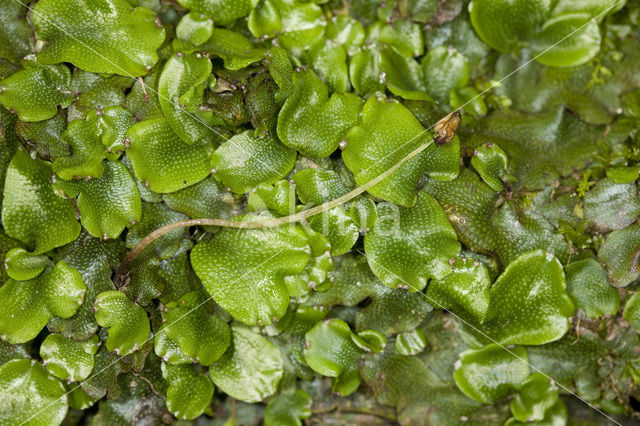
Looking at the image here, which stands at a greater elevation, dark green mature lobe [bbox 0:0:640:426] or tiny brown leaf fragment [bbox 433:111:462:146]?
tiny brown leaf fragment [bbox 433:111:462:146]

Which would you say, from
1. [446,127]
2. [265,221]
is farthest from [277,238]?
[446,127]

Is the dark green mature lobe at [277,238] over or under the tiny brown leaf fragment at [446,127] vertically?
under

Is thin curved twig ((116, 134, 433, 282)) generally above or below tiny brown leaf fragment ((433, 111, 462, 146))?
below

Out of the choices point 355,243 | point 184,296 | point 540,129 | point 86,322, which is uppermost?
point 540,129

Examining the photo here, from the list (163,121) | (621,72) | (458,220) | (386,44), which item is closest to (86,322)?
(163,121)

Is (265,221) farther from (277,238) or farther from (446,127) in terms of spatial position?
(446,127)

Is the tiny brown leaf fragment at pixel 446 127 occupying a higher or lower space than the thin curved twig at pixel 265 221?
higher

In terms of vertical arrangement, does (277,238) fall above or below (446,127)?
below

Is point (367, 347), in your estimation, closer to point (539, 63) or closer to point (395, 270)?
point (395, 270)
